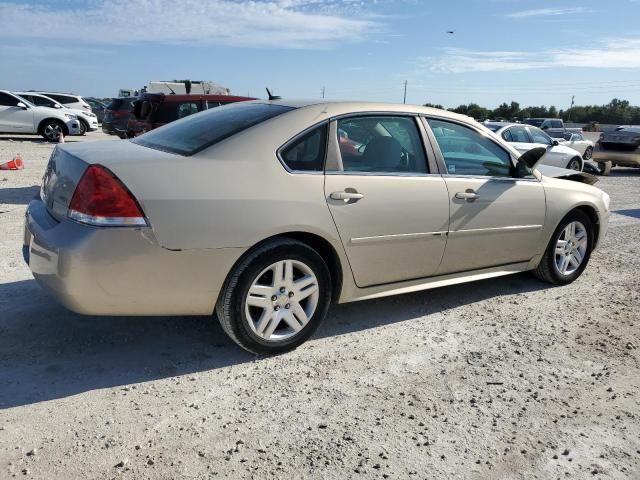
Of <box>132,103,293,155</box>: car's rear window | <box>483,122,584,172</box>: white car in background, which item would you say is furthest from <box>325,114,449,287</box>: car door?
<box>483,122,584,172</box>: white car in background

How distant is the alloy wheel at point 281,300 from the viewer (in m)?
3.34

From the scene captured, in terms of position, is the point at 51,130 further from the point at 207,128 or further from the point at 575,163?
the point at 207,128

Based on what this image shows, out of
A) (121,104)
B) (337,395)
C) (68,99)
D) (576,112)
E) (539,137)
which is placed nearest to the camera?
(337,395)

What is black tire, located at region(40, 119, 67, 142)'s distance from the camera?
1848 cm

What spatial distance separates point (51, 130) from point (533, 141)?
15.0 m

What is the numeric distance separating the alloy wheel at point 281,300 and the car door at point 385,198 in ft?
1.15

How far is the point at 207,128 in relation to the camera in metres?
3.70

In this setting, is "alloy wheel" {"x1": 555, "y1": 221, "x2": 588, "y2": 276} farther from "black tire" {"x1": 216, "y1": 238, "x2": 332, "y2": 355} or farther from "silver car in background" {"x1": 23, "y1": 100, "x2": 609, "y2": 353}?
"black tire" {"x1": 216, "y1": 238, "x2": 332, "y2": 355}

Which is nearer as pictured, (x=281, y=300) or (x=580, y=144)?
(x=281, y=300)

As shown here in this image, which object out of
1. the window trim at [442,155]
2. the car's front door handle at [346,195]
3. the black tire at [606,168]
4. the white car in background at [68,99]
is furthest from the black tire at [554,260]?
the white car in background at [68,99]

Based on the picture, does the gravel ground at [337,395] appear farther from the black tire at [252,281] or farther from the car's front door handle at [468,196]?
the car's front door handle at [468,196]

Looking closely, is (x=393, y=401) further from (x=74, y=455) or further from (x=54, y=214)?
(x=54, y=214)

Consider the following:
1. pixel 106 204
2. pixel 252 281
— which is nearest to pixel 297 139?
pixel 252 281

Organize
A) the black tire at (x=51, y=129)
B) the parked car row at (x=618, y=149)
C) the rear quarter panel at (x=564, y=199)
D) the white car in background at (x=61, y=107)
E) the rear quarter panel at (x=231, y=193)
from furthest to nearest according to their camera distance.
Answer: the white car in background at (x=61, y=107), the black tire at (x=51, y=129), the parked car row at (x=618, y=149), the rear quarter panel at (x=564, y=199), the rear quarter panel at (x=231, y=193)
